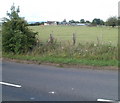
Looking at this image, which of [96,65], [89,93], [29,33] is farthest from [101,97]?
[29,33]

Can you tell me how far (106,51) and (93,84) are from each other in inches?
238

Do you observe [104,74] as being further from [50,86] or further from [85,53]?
[85,53]

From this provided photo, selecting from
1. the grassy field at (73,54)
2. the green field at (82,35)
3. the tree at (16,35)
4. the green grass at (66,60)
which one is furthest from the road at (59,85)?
the green field at (82,35)

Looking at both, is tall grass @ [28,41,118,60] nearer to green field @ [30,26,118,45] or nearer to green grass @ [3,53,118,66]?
green grass @ [3,53,118,66]

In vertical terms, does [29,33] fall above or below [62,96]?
above

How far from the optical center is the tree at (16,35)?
1734 centimetres

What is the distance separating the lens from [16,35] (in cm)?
1756

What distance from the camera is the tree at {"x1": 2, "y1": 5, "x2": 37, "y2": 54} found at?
56.9 feet

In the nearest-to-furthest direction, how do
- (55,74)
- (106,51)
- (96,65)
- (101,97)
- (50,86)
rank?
(101,97)
(50,86)
(55,74)
(96,65)
(106,51)

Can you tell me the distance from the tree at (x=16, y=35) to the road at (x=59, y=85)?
5.28m

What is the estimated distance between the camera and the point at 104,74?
11141 mm

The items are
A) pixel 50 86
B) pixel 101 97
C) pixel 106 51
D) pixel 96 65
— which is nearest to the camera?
pixel 101 97

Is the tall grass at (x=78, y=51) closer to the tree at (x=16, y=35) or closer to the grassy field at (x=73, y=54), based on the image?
the grassy field at (x=73, y=54)

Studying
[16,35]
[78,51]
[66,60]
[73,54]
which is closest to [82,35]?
[16,35]
